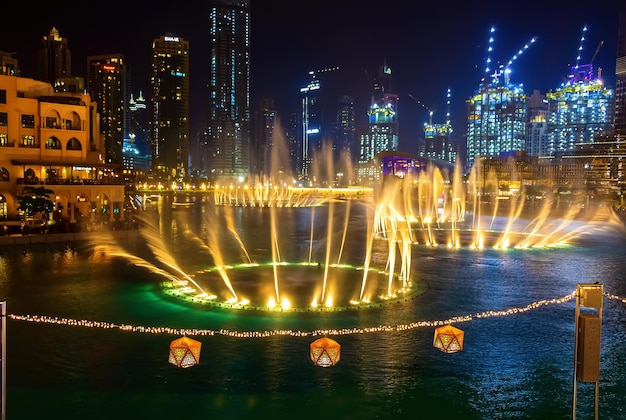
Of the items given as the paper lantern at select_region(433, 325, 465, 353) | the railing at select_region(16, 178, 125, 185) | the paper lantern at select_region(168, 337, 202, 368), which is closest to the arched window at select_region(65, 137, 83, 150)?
the railing at select_region(16, 178, 125, 185)

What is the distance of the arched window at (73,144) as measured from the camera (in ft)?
159

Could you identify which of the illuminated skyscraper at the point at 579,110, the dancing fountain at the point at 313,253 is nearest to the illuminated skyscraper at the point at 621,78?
the illuminated skyscraper at the point at 579,110

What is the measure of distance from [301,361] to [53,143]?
133ft

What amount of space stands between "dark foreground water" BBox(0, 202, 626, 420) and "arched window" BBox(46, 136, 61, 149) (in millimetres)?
26238

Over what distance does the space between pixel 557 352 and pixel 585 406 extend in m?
3.24

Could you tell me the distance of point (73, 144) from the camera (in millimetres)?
48562

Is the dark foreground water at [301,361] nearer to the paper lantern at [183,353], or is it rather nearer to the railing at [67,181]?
the paper lantern at [183,353]

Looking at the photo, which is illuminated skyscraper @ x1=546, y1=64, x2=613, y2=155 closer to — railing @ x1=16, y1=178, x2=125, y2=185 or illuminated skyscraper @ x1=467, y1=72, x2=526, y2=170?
illuminated skyscraper @ x1=467, y1=72, x2=526, y2=170

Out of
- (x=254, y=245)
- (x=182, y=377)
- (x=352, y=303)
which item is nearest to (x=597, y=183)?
(x=254, y=245)

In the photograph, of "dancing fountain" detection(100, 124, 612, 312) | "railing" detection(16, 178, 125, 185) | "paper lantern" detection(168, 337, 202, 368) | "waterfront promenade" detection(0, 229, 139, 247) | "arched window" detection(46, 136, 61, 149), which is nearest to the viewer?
"paper lantern" detection(168, 337, 202, 368)

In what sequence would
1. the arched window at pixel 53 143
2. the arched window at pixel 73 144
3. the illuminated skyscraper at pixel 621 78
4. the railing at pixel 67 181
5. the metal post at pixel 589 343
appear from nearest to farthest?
the metal post at pixel 589 343 < the railing at pixel 67 181 < the arched window at pixel 53 143 < the arched window at pixel 73 144 < the illuminated skyscraper at pixel 621 78

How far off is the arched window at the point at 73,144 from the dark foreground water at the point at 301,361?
27.0m

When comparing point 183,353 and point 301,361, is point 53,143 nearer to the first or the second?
point 301,361

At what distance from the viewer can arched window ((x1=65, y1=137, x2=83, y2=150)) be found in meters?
48.3
